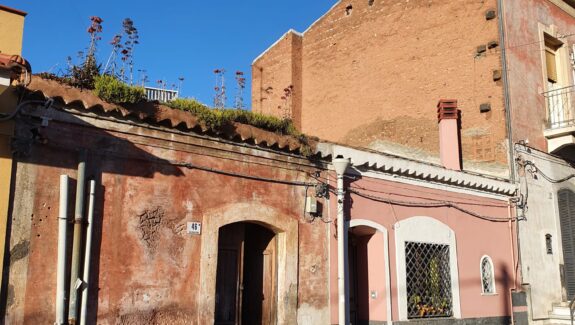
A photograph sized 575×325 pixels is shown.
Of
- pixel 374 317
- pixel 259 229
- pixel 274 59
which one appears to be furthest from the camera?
pixel 274 59

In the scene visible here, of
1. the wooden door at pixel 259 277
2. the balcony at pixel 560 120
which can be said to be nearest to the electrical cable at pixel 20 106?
the wooden door at pixel 259 277

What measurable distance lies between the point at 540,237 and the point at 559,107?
4.03 metres

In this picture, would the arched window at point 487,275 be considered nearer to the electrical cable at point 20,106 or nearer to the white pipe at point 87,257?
the white pipe at point 87,257

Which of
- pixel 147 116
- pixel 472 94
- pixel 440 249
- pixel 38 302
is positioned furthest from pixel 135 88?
pixel 472 94

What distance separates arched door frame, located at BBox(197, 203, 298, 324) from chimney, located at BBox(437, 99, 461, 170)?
21.3 feet

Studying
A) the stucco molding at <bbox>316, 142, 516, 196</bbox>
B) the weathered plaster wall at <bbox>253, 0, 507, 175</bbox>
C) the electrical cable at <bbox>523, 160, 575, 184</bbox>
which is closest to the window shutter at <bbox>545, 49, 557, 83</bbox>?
the weathered plaster wall at <bbox>253, 0, 507, 175</bbox>

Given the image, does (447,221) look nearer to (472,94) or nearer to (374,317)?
(374,317)

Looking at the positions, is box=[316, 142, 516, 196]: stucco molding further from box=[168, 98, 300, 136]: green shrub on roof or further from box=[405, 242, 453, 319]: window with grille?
box=[405, 242, 453, 319]: window with grille

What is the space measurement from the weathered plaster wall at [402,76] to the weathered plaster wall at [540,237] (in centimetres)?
120

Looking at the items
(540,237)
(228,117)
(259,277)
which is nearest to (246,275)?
(259,277)

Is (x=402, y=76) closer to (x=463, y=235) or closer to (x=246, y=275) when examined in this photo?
(x=463, y=235)

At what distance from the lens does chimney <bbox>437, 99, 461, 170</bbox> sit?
1432 centimetres

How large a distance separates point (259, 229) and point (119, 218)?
290cm

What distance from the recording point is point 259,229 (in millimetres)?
9594
